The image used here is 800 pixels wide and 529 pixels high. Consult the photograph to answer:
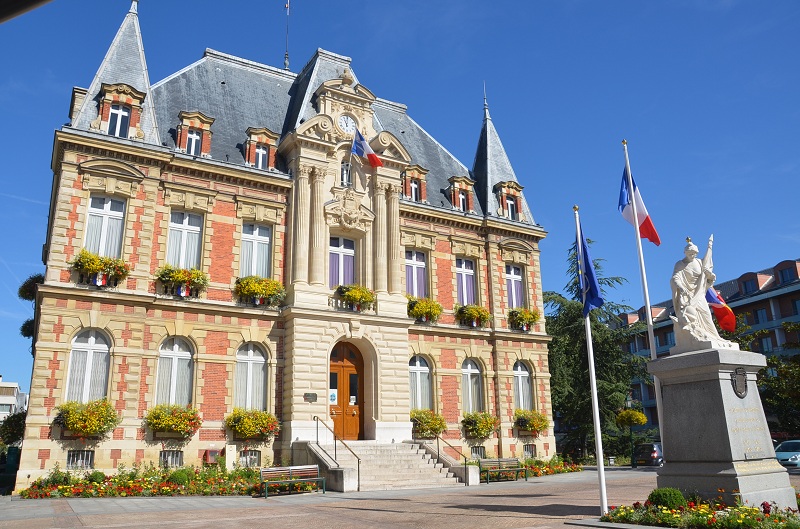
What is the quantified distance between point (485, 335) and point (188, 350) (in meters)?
12.6

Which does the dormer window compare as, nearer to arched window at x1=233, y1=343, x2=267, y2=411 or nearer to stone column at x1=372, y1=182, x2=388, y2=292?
stone column at x1=372, y1=182, x2=388, y2=292

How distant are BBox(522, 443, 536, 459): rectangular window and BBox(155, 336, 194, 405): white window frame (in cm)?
1418

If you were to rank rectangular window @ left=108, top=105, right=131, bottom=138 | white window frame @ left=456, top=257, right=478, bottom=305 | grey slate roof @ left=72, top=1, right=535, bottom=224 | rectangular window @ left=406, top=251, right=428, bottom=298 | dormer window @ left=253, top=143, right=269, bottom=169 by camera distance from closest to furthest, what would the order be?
1. rectangular window @ left=108, top=105, right=131, bottom=138
2. grey slate roof @ left=72, top=1, right=535, bottom=224
3. dormer window @ left=253, top=143, right=269, bottom=169
4. rectangular window @ left=406, top=251, right=428, bottom=298
5. white window frame @ left=456, top=257, right=478, bottom=305

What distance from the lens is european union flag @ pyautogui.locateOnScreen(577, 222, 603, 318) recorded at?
13.8 metres

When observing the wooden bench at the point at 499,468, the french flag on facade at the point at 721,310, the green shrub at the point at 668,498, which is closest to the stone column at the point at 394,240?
the wooden bench at the point at 499,468

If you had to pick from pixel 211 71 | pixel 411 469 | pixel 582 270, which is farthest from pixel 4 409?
pixel 582 270

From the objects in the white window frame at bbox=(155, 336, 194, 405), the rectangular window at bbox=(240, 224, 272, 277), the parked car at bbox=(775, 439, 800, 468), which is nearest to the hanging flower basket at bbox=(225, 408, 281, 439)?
the white window frame at bbox=(155, 336, 194, 405)

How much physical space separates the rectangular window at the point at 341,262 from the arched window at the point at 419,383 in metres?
4.30

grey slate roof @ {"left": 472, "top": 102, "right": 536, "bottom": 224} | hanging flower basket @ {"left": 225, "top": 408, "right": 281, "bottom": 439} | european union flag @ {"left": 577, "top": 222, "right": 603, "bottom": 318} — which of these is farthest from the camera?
grey slate roof @ {"left": 472, "top": 102, "right": 536, "bottom": 224}

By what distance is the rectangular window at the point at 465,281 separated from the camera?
27703mm

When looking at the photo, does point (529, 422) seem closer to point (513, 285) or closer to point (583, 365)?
point (513, 285)

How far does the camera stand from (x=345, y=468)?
58.3ft

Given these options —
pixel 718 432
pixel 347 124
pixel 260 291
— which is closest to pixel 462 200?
pixel 347 124

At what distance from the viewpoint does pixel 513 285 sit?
29047 mm
